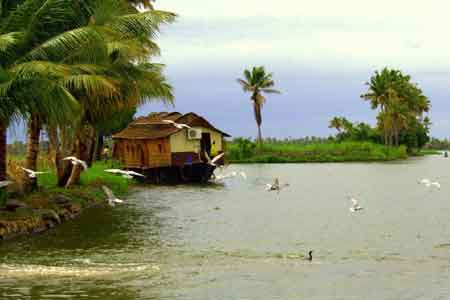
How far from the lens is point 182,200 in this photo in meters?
35.8

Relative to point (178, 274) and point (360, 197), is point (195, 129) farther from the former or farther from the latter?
point (178, 274)

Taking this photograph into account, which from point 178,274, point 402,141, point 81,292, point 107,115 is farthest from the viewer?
point 402,141

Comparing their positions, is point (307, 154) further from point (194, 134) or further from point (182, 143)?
point (182, 143)

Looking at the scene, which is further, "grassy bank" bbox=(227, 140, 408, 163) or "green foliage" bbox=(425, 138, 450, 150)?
"green foliage" bbox=(425, 138, 450, 150)

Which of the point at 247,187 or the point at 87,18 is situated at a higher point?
the point at 87,18

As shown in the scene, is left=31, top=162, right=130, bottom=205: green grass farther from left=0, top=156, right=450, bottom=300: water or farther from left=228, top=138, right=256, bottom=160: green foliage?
left=228, top=138, right=256, bottom=160: green foliage

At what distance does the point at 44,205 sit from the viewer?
→ 25.4 meters

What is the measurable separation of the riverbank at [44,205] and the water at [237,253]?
0.52m

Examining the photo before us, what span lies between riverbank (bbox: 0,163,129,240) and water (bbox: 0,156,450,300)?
0.52m

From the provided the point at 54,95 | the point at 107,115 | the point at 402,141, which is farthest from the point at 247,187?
the point at 402,141

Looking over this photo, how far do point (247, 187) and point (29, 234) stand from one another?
24.8 m

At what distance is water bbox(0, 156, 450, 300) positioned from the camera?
14.9 metres

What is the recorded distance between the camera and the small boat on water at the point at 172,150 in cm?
4869

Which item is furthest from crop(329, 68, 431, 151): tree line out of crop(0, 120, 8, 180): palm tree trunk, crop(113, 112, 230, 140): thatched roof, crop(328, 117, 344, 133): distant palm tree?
crop(0, 120, 8, 180): palm tree trunk
